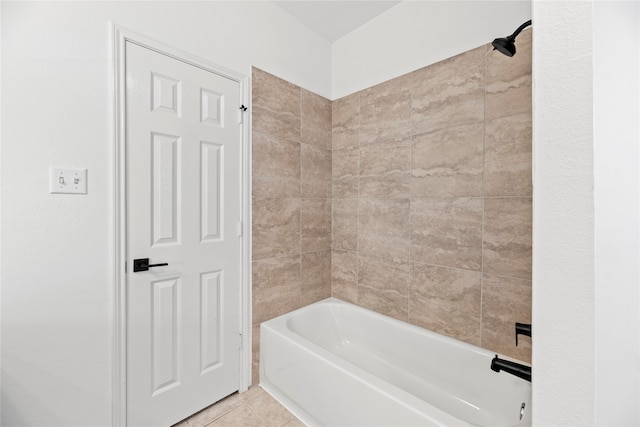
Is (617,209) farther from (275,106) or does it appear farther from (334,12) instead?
(334,12)

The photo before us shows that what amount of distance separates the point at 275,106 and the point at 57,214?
1365 mm

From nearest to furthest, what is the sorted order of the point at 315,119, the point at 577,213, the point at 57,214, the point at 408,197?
the point at 577,213 → the point at 57,214 → the point at 408,197 → the point at 315,119

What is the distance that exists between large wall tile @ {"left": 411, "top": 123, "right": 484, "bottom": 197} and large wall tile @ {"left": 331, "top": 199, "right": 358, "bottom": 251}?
542 mm

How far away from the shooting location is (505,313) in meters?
1.53

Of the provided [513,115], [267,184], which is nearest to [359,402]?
[267,184]

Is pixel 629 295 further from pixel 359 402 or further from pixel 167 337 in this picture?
pixel 167 337

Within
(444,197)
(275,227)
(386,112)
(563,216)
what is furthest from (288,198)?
(563,216)

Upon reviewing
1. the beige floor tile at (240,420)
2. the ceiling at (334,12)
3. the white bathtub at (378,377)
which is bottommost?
the beige floor tile at (240,420)

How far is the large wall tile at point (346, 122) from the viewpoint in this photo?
7.35ft

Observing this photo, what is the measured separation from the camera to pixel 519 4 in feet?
4.81

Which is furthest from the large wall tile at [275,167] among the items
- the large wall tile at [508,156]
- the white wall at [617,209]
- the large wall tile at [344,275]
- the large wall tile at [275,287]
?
the white wall at [617,209]

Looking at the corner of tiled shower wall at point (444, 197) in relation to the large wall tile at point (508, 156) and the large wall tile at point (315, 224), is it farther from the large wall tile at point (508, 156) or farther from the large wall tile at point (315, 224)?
the large wall tile at point (315, 224)

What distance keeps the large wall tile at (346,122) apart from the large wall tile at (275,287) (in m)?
1.02

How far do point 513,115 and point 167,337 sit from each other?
7.32 feet
